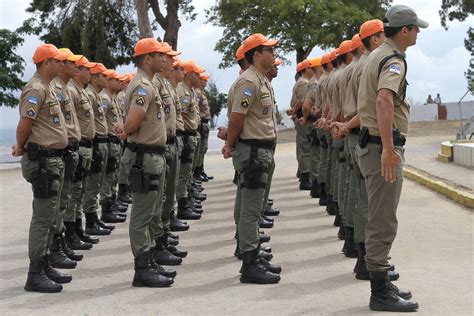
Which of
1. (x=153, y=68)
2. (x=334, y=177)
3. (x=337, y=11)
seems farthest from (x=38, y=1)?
(x=153, y=68)

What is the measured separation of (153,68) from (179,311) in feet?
8.16

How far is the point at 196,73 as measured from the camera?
43.1 feet

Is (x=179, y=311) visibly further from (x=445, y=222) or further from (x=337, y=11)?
(x=337, y=11)

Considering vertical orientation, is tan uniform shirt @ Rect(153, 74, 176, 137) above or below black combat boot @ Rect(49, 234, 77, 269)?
above

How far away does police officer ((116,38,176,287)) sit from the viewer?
767 centimetres

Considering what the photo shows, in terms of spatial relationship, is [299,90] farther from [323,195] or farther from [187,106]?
[187,106]

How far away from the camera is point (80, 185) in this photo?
1017 centimetres

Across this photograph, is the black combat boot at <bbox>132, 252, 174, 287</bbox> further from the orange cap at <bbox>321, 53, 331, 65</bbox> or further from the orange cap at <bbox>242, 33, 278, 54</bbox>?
the orange cap at <bbox>321, 53, 331, 65</bbox>

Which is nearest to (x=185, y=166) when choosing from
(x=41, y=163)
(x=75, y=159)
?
(x=75, y=159)

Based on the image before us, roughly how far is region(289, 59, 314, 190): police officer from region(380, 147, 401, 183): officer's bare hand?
791 centimetres

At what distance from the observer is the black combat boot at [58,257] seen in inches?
340

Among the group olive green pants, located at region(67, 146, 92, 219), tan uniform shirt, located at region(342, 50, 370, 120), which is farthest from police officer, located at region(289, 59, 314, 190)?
tan uniform shirt, located at region(342, 50, 370, 120)

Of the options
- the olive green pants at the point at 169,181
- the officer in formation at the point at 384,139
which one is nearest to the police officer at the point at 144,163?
the olive green pants at the point at 169,181

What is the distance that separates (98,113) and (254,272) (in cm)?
502
